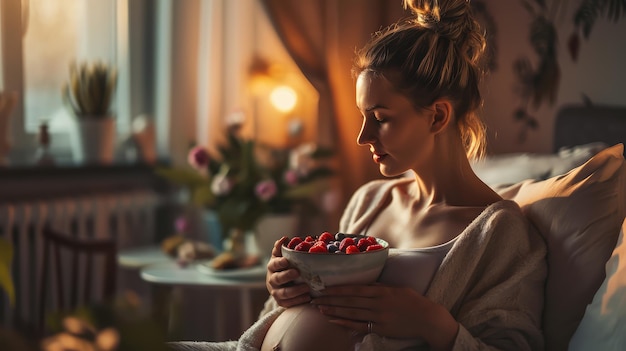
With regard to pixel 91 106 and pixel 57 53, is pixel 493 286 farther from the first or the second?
pixel 57 53

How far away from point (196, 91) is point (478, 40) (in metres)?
1.95

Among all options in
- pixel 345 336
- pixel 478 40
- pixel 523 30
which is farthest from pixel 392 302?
pixel 523 30

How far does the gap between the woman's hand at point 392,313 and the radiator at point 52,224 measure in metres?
1.56

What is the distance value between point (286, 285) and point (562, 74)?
1.28 m

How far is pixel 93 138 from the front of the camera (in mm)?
3016

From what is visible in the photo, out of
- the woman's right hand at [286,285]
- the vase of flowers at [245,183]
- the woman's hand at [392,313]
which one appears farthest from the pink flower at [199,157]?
the woman's hand at [392,313]

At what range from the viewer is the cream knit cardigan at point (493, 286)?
1.42 metres

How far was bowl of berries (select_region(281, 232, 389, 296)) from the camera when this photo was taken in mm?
1363

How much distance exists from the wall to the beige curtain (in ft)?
2.21

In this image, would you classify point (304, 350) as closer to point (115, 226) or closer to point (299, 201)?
point (299, 201)

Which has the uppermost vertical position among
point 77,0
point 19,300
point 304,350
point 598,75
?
point 77,0

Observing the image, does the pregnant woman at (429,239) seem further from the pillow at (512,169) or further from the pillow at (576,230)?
the pillow at (512,169)

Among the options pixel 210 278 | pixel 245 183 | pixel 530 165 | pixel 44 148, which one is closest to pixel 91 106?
pixel 44 148

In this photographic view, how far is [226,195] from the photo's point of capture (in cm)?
274
